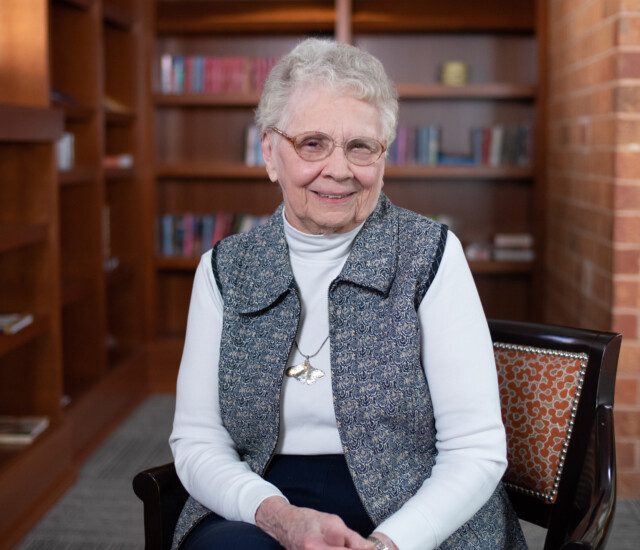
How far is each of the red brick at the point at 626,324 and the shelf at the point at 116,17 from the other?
94.0 inches

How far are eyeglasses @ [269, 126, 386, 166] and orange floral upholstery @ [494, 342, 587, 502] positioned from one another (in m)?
0.42

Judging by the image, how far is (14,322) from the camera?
9.22 feet

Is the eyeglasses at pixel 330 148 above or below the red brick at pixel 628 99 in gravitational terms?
below

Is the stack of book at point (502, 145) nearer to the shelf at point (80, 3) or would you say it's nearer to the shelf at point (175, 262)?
the shelf at point (175, 262)

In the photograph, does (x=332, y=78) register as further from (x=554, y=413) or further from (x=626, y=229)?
(x=626, y=229)

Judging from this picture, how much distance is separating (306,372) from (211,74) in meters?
3.21

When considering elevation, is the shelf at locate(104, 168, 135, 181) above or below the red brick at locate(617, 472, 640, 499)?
above

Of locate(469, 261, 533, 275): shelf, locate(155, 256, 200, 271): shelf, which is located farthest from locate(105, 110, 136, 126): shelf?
locate(469, 261, 533, 275): shelf

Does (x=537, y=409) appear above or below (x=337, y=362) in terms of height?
below

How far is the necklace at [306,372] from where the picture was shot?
1.54 m

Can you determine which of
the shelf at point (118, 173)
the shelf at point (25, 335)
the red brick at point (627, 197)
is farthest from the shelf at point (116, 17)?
the red brick at point (627, 197)

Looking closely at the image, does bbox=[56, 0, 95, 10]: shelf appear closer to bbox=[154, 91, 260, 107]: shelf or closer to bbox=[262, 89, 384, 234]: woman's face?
bbox=[154, 91, 260, 107]: shelf

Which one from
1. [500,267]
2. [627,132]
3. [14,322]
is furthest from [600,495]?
[500,267]

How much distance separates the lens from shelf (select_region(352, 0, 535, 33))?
14.4ft
